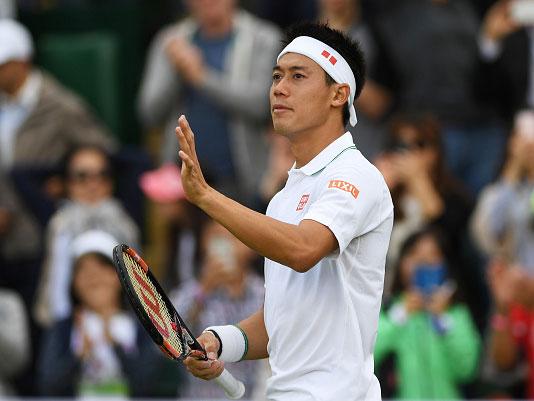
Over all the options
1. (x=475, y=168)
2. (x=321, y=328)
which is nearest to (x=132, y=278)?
(x=321, y=328)

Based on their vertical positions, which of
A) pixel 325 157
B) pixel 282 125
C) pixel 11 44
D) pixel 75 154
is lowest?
pixel 75 154

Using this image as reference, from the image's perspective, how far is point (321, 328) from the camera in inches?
208

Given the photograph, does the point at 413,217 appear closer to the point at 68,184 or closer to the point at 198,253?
the point at 198,253

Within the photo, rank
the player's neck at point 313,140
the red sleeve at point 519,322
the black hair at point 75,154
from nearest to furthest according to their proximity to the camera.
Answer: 1. the player's neck at point 313,140
2. the red sleeve at point 519,322
3. the black hair at point 75,154

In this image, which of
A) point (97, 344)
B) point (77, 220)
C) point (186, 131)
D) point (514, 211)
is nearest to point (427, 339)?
point (514, 211)

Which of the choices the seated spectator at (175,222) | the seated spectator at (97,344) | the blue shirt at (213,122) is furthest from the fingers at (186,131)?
the blue shirt at (213,122)

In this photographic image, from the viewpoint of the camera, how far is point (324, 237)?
506 cm

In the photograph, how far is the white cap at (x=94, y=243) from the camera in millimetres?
9172

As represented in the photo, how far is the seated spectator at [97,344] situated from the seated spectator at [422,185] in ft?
5.22

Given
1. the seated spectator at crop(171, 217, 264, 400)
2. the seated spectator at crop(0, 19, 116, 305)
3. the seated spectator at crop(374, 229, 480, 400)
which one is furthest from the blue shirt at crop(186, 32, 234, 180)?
the seated spectator at crop(374, 229, 480, 400)

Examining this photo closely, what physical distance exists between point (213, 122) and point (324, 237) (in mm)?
5470

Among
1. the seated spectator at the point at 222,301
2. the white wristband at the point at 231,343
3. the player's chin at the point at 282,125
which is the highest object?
the player's chin at the point at 282,125

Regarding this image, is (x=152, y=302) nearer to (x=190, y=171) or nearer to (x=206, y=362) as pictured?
(x=206, y=362)

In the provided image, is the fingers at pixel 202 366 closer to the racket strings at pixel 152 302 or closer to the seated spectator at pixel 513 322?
the racket strings at pixel 152 302
